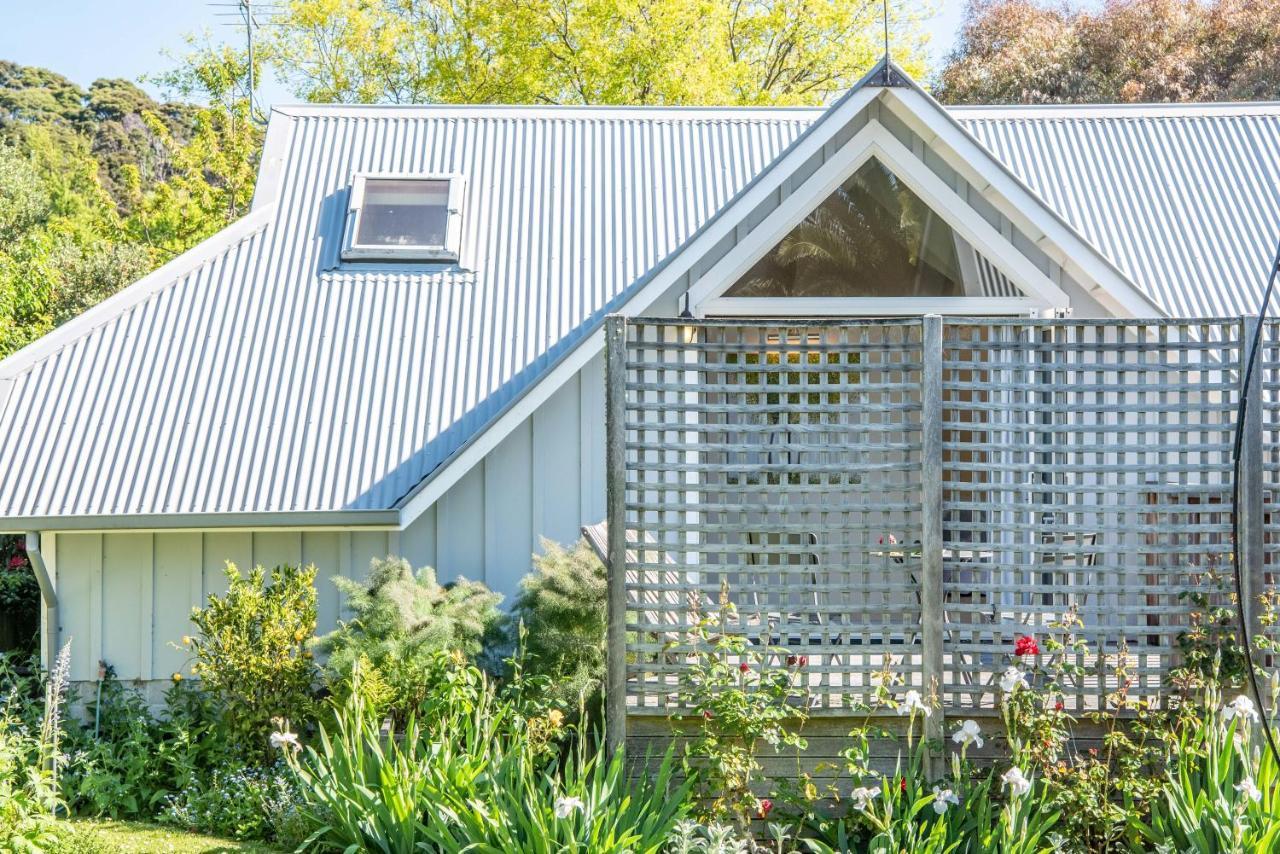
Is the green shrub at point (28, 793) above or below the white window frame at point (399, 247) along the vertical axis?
below

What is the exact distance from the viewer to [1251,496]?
584cm

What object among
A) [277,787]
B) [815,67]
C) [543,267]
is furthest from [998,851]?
[815,67]

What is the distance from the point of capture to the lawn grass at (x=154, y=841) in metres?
5.74

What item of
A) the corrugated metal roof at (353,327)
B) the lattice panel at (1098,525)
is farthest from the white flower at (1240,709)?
the corrugated metal roof at (353,327)

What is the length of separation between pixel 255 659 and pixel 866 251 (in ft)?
15.9

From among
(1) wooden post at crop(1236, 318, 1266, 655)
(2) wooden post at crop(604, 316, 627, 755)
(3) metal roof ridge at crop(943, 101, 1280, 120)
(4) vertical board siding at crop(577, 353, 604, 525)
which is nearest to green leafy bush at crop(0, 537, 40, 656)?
(4) vertical board siding at crop(577, 353, 604, 525)

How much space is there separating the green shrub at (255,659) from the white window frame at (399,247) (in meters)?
3.56

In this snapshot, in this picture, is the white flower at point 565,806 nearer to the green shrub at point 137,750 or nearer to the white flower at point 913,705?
the white flower at point 913,705

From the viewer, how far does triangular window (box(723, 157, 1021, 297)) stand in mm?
7781

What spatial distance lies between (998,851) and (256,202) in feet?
26.2

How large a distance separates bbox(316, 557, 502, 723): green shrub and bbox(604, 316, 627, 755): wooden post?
3.51ft

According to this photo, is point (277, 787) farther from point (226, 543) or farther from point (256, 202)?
point (256, 202)

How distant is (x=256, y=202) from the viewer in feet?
32.8

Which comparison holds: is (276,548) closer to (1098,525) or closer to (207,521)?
(207,521)
